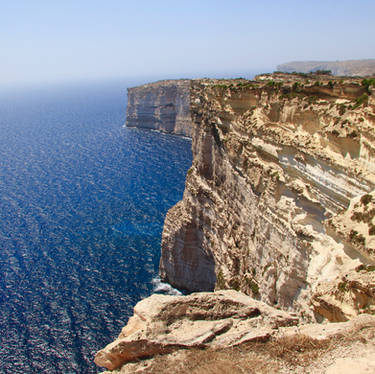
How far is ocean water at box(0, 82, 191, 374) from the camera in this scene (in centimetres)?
4388

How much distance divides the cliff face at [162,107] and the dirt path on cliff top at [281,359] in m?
132

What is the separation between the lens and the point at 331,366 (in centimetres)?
1431

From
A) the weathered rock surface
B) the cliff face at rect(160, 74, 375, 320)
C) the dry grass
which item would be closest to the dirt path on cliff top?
the dry grass

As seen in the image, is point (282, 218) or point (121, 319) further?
point (121, 319)

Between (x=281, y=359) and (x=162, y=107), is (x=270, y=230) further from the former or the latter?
(x=162, y=107)

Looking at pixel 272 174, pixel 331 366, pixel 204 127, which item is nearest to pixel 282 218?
pixel 272 174

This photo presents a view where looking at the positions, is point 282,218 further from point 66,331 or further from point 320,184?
point 66,331

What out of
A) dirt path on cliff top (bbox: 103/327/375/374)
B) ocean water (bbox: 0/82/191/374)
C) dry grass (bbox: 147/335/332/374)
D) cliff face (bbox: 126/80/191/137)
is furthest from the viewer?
cliff face (bbox: 126/80/191/137)

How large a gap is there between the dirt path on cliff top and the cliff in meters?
0.08

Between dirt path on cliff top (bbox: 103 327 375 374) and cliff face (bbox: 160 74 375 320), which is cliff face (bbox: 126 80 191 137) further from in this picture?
dirt path on cliff top (bbox: 103 327 375 374)

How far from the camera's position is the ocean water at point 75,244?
43875mm

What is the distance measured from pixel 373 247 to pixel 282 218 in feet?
35.2

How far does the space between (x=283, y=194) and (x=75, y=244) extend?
44571mm

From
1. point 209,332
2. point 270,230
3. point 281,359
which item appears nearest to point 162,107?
point 270,230
